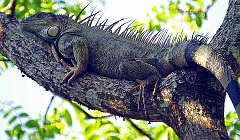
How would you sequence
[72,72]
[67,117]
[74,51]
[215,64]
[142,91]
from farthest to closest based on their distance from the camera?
[67,117]
[74,51]
[72,72]
[142,91]
[215,64]

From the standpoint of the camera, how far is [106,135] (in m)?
5.22

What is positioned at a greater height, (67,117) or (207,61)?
(67,117)

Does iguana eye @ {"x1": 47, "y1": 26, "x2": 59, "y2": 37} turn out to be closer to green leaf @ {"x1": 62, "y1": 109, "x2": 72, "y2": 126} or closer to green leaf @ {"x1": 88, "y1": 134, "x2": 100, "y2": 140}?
green leaf @ {"x1": 62, "y1": 109, "x2": 72, "y2": 126}

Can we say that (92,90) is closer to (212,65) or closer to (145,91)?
(145,91)

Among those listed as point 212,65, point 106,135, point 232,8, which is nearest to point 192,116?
point 212,65

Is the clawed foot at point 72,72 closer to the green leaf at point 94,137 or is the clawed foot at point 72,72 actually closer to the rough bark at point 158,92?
the rough bark at point 158,92

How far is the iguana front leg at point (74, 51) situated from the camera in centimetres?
432

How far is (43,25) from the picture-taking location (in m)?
5.12

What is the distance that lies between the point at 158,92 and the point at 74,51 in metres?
1.23

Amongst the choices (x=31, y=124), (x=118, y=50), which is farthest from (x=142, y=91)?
(x=31, y=124)

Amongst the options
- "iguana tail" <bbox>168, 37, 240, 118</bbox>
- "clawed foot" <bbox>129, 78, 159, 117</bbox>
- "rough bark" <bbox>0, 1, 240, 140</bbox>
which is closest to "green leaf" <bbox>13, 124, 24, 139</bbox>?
"rough bark" <bbox>0, 1, 240, 140</bbox>

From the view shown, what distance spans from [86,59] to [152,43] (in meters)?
0.62

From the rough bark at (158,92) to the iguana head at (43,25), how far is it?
226mm

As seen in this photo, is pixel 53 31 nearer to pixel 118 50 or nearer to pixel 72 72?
pixel 118 50
